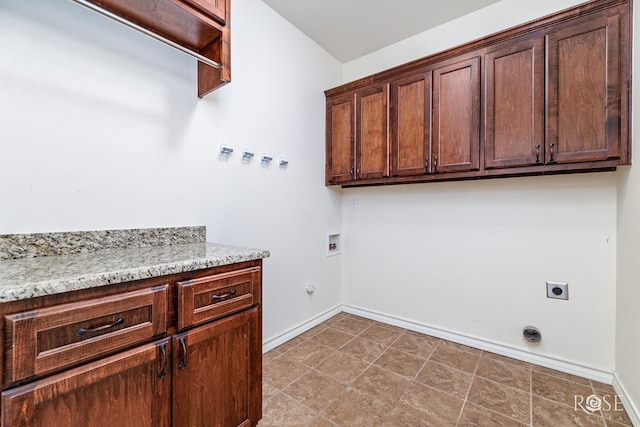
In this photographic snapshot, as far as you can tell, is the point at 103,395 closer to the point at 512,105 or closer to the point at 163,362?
the point at 163,362

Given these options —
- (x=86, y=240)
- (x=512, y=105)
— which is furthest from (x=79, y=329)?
(x=512, y=105)

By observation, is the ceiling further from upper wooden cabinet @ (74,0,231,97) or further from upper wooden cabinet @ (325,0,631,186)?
upper wooden cabinet @ (74,0,231,97)

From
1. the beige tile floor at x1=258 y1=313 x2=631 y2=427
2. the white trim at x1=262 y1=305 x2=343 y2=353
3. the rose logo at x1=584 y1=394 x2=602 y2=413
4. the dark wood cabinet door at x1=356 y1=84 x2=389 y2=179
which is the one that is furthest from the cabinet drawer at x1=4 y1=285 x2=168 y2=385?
the rose logo at x1=584 y1=394 x2=602 y2=413

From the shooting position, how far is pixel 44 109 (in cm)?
123

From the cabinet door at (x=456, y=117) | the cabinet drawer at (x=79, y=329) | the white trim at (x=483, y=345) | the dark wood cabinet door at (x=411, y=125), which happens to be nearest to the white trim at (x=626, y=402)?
the white trim at (x=483, y=345)

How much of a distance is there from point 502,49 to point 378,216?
5.29ft

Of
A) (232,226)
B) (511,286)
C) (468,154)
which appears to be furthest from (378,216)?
(232,226)

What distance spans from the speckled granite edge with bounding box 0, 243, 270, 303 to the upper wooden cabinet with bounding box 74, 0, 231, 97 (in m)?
0.98

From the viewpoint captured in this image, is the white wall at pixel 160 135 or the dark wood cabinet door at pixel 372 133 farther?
the dark wood cabinet door at pixel 372 133

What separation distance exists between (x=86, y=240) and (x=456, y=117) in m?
2.39

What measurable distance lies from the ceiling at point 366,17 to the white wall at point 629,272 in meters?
1.21

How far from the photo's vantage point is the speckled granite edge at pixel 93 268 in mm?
763

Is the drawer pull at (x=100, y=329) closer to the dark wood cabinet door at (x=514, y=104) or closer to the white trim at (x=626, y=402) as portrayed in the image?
the dark wood cabinet door at (x=514, y=104)

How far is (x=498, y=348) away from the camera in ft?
7.11
